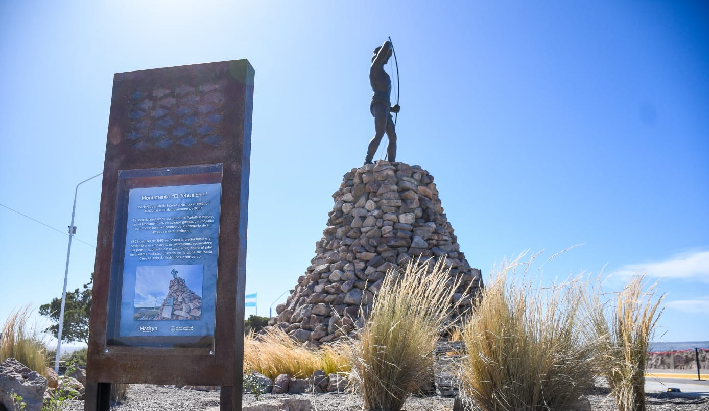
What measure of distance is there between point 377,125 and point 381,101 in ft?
1.46

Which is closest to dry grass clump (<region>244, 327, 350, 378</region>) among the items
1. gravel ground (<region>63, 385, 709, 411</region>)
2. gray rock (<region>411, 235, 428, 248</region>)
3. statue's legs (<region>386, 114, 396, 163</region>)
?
gravel ground (<region>63, 385, 709, 411</region>)

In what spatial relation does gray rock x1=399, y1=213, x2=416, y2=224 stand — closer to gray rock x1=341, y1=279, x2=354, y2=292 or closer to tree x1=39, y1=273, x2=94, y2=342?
gray rock x1=341, y1=279, x2=354, y2=292

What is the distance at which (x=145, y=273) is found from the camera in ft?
11.2

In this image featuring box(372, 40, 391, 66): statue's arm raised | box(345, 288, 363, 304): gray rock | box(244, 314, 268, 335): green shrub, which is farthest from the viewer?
box(244, 314, 268, 335): green shrub

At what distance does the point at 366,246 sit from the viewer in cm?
928

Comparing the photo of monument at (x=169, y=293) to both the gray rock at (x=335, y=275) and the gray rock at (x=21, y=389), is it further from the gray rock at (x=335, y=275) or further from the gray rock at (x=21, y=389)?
the gray rock at (x=335, y=275)

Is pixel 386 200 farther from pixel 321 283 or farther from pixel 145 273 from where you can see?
pixel 145 273

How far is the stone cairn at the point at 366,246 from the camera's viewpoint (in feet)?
28.6

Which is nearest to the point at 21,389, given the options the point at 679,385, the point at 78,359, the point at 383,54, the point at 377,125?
the point at 78,359

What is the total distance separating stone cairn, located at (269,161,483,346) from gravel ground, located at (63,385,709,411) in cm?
251

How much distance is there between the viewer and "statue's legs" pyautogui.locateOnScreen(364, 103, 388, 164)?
1018 cm

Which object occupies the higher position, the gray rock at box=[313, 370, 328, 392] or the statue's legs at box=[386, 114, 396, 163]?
the statue's legs at box=[386, 114, 396, 163]

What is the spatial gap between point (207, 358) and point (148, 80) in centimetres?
194

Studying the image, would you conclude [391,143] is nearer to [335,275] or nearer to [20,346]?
[335,275]
